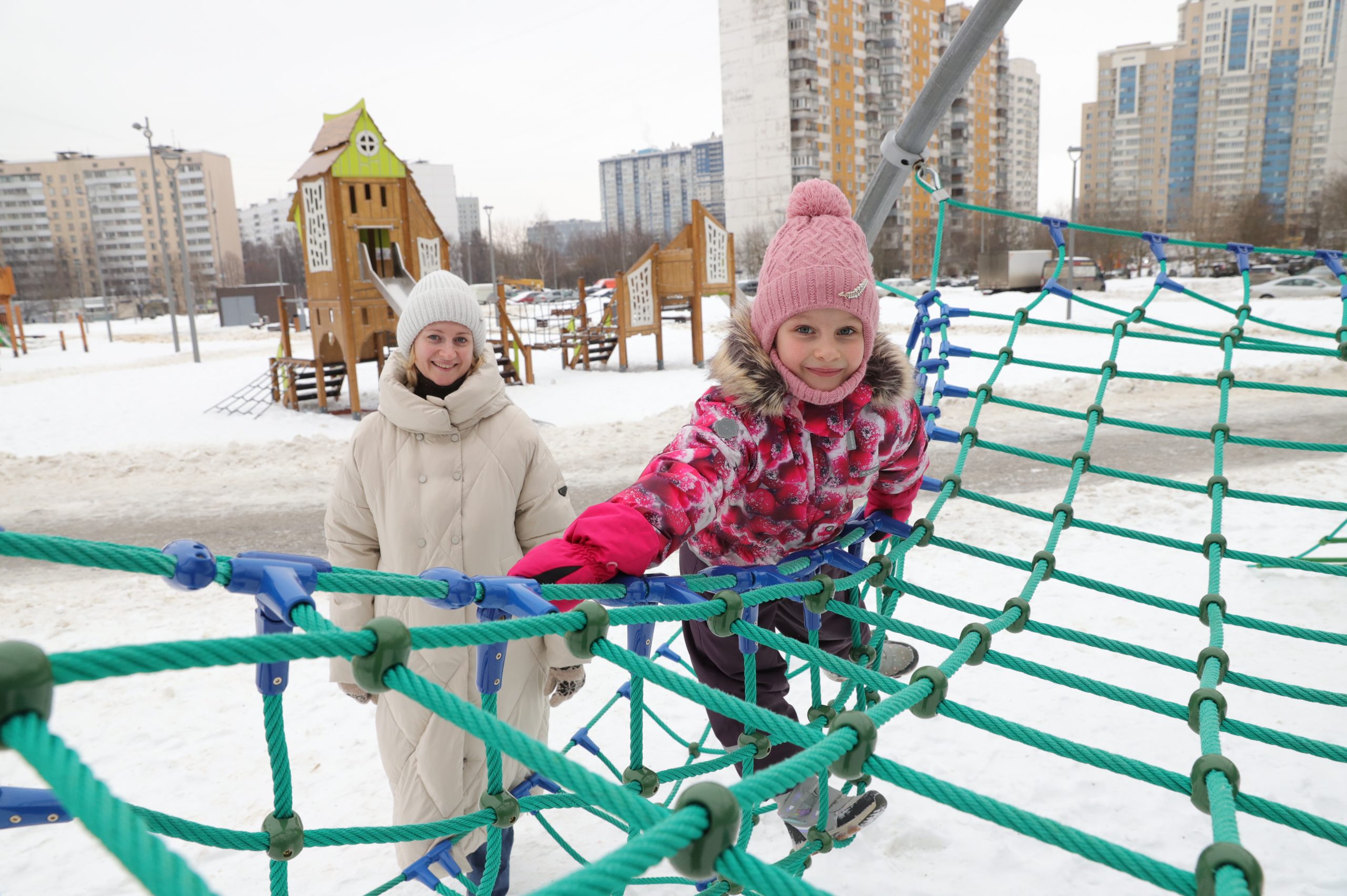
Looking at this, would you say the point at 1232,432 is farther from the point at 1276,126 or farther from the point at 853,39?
the point at 1276,126

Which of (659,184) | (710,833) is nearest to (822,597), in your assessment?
(710,833)

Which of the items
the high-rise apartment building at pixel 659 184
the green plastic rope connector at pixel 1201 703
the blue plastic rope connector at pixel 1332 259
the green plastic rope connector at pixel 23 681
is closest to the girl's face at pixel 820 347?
the green plastic rope connector at pixel 1201 703

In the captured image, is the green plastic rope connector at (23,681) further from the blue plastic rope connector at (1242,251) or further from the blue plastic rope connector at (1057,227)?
the blue plastic rope connector at (1242,251)

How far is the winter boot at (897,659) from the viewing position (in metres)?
2.72

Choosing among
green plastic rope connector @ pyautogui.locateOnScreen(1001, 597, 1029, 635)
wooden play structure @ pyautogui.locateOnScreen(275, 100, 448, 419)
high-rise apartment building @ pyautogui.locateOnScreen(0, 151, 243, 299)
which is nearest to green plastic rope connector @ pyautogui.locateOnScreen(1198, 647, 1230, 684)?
green plastic rope connector @ pyautogui.locateOnScreen(1001, 597, 1029, 635)

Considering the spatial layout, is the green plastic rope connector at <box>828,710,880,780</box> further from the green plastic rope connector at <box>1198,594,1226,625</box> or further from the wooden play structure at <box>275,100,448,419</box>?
the wooden play structure at <box>275,100,448,419</box>

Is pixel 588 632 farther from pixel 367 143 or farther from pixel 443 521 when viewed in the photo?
pixel 367 143

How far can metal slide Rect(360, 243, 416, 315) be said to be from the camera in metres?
9.09

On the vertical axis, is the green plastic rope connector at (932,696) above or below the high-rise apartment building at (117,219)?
below

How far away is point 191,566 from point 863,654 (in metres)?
1.61

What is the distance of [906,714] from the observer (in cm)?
299

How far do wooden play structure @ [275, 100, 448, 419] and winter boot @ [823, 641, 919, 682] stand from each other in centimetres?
744

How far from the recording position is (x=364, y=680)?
1.03m

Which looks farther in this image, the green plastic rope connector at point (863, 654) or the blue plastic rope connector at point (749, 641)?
the green plastic rope connector at point (863, 654)
